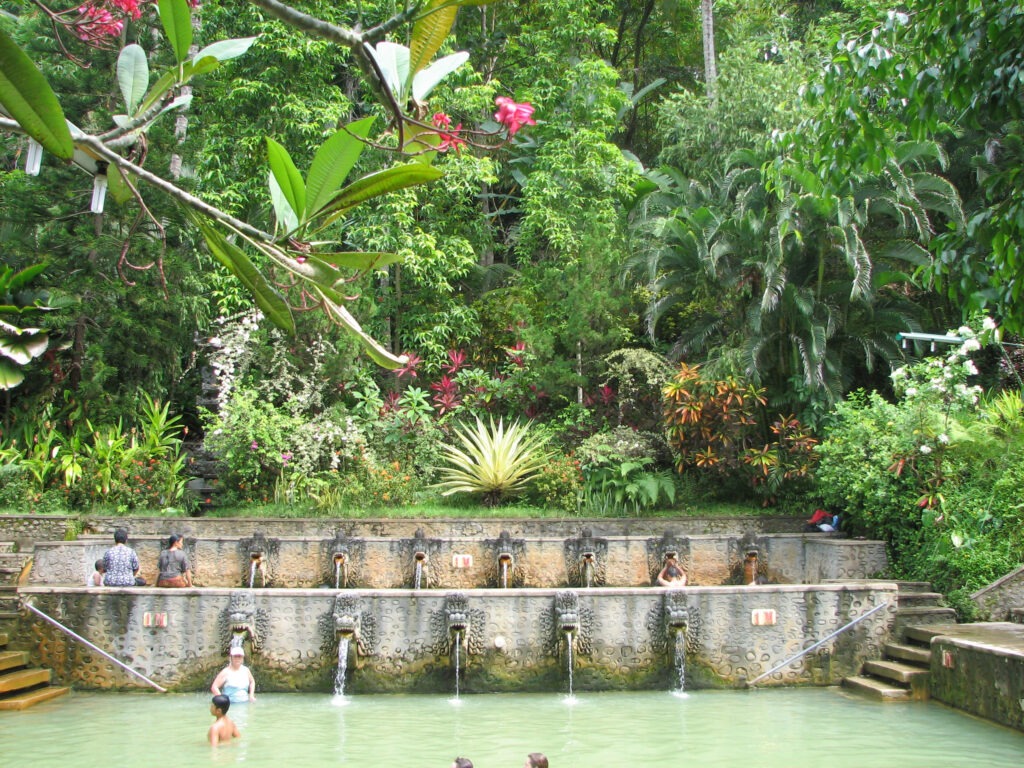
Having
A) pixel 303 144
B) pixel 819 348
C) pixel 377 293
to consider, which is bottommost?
pixel 819 348

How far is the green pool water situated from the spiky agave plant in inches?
218

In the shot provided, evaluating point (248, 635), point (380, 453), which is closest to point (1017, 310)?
point (248, 635)

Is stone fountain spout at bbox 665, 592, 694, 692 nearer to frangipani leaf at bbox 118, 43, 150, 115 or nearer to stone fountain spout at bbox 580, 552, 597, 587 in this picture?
stone fountain spout at bbox 580, 552, 597, 587

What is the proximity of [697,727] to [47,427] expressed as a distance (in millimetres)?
10813

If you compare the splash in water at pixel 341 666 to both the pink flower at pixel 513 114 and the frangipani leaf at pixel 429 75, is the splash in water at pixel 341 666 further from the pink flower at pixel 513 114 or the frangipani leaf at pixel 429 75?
the frangipani leaf at pixel 429 75

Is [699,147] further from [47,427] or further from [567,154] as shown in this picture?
[47,427]

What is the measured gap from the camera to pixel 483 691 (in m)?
9.44

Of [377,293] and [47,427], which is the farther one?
[377,293]

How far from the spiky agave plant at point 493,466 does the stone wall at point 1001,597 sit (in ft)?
21.8

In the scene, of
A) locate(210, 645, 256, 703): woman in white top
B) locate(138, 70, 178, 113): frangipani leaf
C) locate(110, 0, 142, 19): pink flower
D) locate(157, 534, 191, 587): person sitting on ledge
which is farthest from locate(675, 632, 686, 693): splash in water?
locate(138, 70, 178, 113): frangipani leaf

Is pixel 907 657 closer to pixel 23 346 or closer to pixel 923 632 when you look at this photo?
pixel 923 632

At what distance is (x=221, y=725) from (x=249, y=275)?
646cm

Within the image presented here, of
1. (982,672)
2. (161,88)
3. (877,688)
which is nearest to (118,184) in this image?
(161,88)

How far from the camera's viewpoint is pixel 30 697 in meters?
8.76
